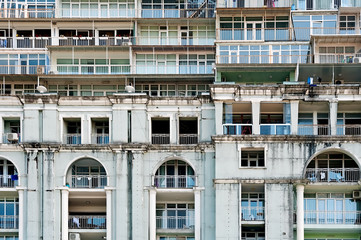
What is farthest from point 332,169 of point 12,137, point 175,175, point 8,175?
point 8,175

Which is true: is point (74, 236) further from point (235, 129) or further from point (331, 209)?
point (331, 209)

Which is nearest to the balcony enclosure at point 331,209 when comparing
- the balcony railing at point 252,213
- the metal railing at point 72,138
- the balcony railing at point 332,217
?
the balcony railing at point 332,217

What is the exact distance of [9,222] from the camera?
2195 inches

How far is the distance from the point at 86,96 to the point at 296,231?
18422 mm

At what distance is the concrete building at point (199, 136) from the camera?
177 ft

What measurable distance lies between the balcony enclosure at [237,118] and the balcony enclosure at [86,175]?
32.6ft

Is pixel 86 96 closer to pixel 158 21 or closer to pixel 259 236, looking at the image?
pixel 158 21

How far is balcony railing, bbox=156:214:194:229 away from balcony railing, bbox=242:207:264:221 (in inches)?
167

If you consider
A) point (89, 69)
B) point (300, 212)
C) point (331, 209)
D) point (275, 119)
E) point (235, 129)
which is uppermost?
point (89, 69)

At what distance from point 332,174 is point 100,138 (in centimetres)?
1759

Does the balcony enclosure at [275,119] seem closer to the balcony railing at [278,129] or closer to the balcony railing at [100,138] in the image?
the balcony railing at [278,129]

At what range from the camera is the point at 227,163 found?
53.9m

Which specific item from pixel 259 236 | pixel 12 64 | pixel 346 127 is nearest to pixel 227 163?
pixel 259 236

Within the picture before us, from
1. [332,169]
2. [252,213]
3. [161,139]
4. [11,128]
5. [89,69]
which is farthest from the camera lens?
[89,69]
